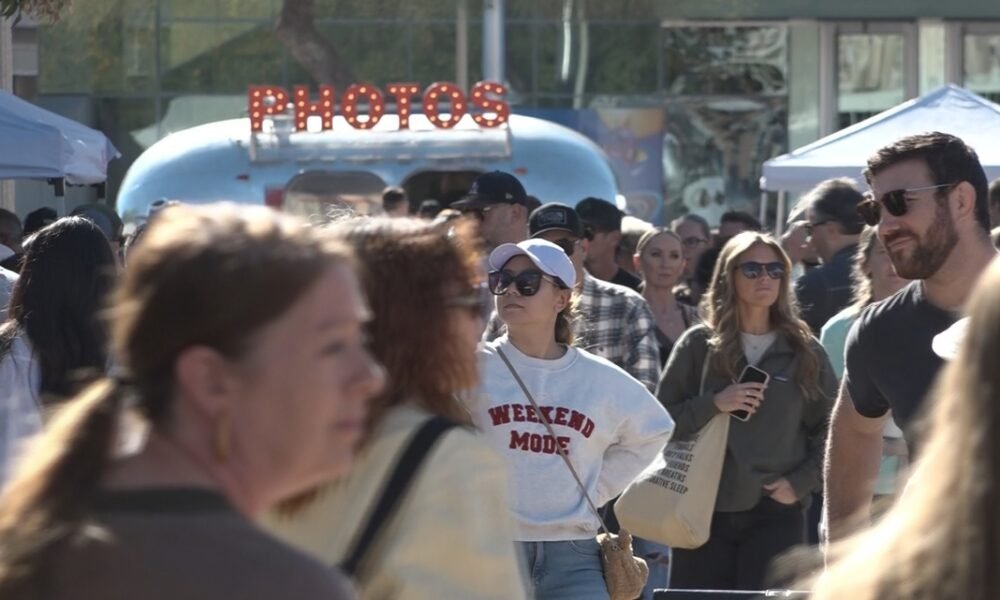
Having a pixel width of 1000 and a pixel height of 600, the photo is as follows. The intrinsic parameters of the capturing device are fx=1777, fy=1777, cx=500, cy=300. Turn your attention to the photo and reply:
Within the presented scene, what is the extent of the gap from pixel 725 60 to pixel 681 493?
838 inches

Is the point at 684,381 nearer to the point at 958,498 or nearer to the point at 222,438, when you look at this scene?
the point at 958,498

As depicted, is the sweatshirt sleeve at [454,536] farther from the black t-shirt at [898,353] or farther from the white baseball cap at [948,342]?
the black t-shirt at [898,353]

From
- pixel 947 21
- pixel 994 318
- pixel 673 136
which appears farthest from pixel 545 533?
pixel 947 21

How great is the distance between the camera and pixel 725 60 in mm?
27391

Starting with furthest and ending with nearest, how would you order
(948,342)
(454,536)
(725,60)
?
(725,60) < (948,342) < (454,536)

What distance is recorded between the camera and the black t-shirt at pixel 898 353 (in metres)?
4.44

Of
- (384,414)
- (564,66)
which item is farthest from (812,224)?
(564,66)

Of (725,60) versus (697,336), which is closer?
(697,336)

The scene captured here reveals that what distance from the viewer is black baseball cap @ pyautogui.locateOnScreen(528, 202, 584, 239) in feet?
25.7

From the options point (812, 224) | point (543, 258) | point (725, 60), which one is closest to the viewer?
point (543, 258)

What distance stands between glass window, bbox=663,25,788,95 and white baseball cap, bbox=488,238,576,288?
70.4ft

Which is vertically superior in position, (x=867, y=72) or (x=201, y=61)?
(x=201, y=61)

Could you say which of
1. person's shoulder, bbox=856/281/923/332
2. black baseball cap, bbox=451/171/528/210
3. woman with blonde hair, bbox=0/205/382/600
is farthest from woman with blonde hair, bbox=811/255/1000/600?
black baseball cap, bbox=451/171/528/210

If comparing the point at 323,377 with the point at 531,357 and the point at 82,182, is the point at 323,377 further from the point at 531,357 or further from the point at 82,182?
the point at 82,182
